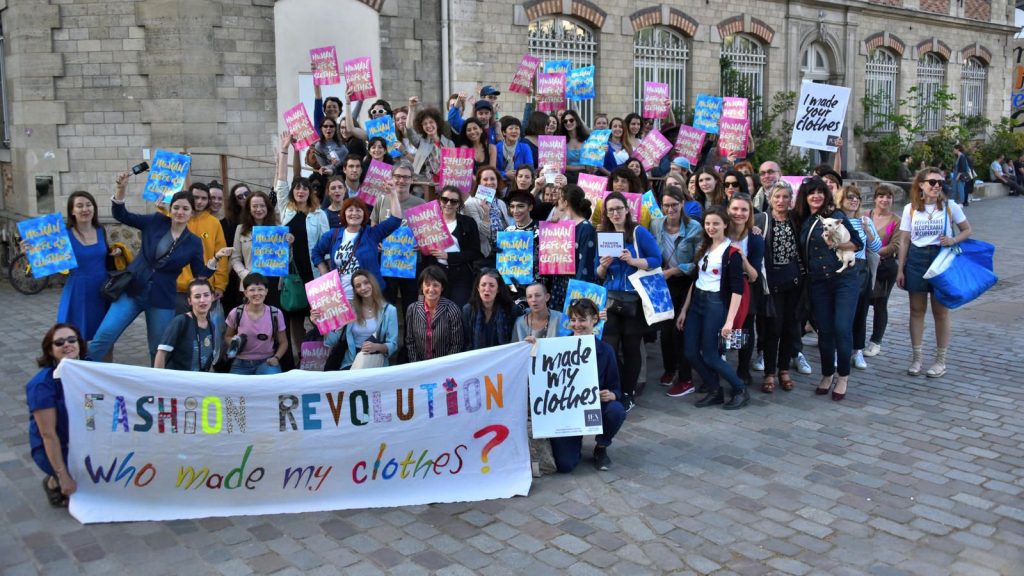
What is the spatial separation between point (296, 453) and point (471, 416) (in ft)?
3.54

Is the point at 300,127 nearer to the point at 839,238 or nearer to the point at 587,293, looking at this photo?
the point at 587,293

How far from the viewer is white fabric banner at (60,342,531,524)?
17.7 ft

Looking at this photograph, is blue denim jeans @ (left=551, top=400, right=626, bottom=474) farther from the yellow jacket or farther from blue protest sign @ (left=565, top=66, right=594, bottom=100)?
blue protest sign @ (left=565, top=66, right=594, bottom=100)

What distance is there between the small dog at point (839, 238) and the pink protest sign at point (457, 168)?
→ 3.22m

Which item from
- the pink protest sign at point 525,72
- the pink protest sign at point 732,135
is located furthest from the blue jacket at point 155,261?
the pink protest sign at point 732,135

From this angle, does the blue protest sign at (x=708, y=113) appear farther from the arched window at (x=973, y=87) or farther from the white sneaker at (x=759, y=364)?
→ the arched window at (x=973, y=87)

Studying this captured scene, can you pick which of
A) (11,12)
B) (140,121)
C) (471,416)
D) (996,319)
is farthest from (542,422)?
(11,12)

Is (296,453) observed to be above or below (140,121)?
below

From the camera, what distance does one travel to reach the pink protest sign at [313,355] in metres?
7.19

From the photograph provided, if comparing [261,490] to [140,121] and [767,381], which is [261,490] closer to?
[767,381]

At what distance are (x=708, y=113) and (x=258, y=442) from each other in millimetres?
7638

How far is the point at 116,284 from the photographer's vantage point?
7160 mm

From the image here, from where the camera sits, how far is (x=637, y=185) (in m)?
8.15

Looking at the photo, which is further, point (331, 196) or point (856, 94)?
point (856, 94)
